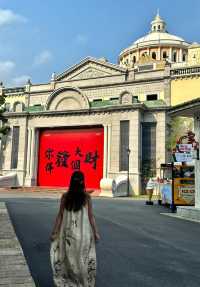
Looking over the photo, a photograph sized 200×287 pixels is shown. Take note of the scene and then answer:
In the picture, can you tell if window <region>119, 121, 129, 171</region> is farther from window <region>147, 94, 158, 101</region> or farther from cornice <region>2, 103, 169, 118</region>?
window <region>147, 94, 158, 101</region>

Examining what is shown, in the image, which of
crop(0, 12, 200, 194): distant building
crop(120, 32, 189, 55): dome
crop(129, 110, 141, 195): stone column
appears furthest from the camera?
crop(120, 32, 189, 55): dome

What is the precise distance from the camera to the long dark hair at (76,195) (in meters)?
5.13

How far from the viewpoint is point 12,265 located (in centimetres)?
631

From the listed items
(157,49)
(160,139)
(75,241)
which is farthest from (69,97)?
(157,49)

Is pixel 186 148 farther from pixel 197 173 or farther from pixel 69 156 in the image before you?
pixel 69 156

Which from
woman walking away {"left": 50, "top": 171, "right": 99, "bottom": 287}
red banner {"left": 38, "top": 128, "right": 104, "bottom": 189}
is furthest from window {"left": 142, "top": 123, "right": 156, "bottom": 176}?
woman walking away {"left": 50, "top": 171, "right": 99, "bottom": 287}

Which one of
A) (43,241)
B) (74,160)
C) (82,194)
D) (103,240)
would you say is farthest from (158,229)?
(74,160)

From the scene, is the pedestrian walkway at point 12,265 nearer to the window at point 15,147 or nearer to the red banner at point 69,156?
the red banner at point 69,156

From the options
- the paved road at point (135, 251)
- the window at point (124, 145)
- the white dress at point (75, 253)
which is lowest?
the paved road at point (135, 251)

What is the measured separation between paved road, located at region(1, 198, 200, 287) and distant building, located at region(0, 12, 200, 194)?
2205cm

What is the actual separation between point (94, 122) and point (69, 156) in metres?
4.62

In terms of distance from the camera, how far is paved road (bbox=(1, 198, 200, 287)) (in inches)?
241

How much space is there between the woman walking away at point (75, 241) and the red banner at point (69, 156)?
32.5 m

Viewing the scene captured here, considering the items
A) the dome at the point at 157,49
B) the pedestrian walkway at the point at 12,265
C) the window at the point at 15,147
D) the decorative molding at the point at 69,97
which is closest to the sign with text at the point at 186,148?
the pedestrian walkway at the point at 12,265
